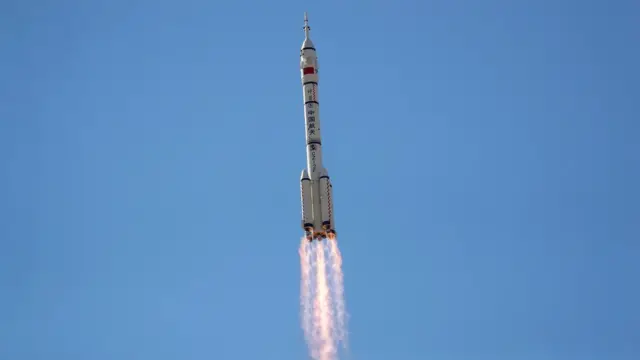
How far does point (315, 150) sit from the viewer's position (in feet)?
202

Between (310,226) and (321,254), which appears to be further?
(321,254)

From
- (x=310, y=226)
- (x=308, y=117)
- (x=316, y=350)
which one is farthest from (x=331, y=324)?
(x=308, y=117)

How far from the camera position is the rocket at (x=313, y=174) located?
194 feet

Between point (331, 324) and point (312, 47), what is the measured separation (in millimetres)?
13734

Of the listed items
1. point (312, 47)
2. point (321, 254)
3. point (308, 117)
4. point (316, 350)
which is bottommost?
point (316, 350)

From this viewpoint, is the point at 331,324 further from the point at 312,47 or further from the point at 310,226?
the point at 312,47

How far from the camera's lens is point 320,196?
59.7m

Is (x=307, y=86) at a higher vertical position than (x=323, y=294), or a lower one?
higher

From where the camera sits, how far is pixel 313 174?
199ft

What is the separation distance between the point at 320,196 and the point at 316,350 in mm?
7268

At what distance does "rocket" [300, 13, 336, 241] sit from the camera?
59.1m

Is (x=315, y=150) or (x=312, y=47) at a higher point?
(x=312, y=47)

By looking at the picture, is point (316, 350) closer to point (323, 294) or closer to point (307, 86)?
point (323, 294)

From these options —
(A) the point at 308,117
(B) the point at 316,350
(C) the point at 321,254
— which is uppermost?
(A) the point at 308,117
